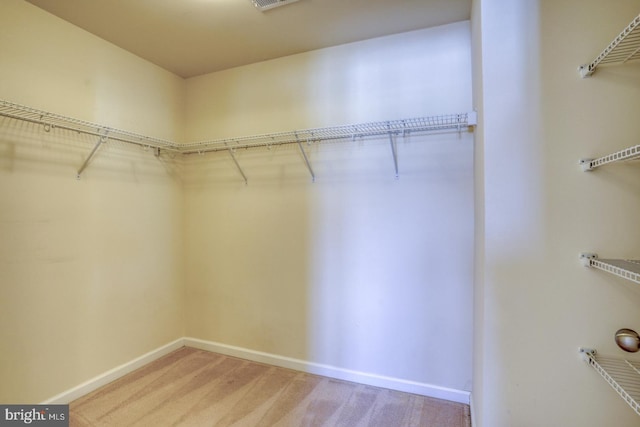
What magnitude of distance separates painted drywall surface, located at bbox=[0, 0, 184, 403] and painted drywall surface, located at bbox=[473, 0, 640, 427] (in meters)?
2.41

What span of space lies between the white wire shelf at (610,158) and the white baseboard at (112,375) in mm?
3025

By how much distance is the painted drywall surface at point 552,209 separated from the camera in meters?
1.22

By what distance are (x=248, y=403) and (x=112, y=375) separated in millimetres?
1056

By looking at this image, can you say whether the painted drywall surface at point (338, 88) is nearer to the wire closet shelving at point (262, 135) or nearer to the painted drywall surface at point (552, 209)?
the wire closet shelving at point (262, 135)

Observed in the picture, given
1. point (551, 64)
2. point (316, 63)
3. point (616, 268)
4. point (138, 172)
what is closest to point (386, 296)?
point (616, 268)

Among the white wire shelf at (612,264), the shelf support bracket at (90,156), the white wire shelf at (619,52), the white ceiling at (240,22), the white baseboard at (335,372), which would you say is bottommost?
the white baseboard at (335,372)

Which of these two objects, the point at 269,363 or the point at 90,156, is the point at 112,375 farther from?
the point at 90,156

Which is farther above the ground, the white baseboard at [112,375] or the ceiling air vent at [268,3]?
the ceiling air vent at [268,3]

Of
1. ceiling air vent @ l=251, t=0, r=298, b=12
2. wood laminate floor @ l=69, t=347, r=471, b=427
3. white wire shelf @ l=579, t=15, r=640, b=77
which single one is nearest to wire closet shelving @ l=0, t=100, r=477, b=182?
white wire shelf @ l=579, t=15, r=640, b=77

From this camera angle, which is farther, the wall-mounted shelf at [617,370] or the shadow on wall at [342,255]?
the shadow on wall at [342,255]

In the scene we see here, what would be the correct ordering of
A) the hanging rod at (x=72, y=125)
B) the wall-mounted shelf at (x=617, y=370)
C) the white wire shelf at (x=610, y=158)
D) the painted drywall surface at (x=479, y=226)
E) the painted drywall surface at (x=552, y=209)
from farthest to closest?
1. the hanging rod at (x=72, y=125)
2. the painted drywall surface at (x=479, y=226)
3. the painted drywall surface at (x=552, y=209)
4. the wall-mounted shelf at (x=617, y=370)
5. the white wire shelf at (x=610, y=158)

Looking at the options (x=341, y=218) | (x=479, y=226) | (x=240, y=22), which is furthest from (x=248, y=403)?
(x=240, y=22)

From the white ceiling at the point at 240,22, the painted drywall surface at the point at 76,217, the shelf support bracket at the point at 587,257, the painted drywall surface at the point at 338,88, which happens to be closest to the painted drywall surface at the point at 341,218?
the painted drywall surface at the point at 338,88

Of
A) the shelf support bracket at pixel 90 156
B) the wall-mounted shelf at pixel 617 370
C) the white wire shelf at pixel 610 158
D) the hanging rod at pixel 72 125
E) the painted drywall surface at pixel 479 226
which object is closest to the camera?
the white wire shelf at pixel 610 158
